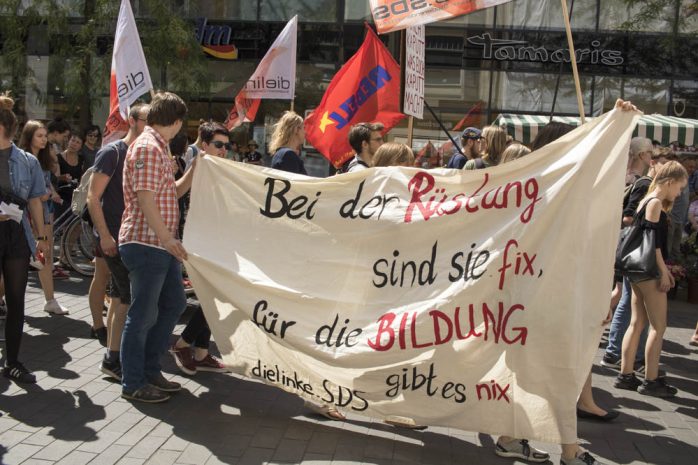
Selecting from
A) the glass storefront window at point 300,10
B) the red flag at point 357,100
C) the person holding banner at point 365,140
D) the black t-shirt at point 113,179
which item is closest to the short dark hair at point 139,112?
the black t-shirt at point 113,179

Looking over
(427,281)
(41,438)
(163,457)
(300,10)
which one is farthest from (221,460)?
(300,10)

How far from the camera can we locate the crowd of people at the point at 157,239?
471 cm

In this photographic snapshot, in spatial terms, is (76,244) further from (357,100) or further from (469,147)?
(469,147)

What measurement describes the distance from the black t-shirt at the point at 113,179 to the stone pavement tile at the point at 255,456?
2.05 meters

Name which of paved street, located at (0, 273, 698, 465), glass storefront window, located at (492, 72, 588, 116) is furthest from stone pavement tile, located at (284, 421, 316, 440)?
glass storefront window, located at (492, 72, 588, 116)

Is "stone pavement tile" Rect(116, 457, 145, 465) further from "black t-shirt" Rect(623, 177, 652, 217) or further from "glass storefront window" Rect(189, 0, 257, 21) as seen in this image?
"glass storefront window" Rect(189, 0, 257, 21)

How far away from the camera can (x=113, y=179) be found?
212 inches

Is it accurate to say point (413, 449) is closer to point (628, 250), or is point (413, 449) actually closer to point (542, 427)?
point (542, 427)

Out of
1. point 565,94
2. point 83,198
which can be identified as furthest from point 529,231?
point 565,94

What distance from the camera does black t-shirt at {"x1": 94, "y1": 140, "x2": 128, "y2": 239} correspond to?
207 inches

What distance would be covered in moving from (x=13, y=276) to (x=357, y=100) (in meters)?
4.07

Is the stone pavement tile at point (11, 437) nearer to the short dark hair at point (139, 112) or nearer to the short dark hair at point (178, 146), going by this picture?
the short dark hair at point (139, 112)

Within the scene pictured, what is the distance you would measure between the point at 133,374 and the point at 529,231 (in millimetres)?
2662

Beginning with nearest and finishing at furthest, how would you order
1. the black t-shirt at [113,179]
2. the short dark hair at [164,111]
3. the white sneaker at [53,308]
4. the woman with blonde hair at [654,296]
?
the short dark hair at [164,111]
the black t-shirt at [113,179]
the woman with blonde hair at [654,296]
the white sneaker at [53,308]
